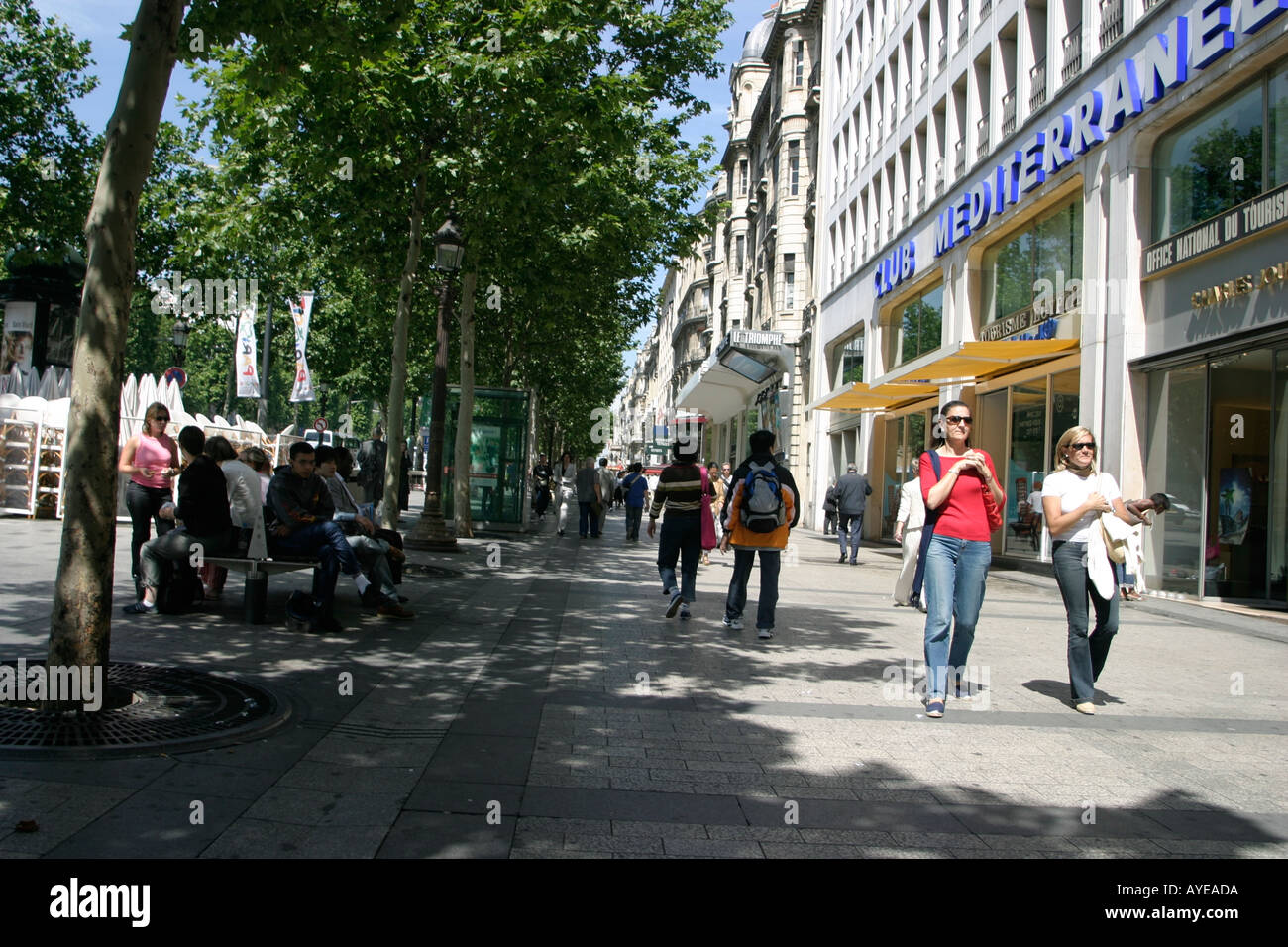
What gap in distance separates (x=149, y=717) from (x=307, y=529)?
334 cm

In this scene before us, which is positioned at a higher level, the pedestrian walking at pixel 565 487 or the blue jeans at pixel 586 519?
the pedestrian walking at pixel 565 487

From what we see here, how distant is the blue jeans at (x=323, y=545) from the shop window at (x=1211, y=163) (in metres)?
11.3

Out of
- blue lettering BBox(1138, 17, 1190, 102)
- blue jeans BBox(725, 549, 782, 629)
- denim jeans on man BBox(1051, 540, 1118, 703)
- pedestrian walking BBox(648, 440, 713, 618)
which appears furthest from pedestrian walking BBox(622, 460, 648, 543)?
denim jeans on man BBox(1051, 540, 1118, 703)

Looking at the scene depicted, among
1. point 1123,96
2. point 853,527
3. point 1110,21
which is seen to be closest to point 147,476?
point 853,527

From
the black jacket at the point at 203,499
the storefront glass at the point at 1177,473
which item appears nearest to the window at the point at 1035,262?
the storefront glass at the point at 1177,473

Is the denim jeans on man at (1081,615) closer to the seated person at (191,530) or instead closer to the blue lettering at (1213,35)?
the seated person at (191,530)

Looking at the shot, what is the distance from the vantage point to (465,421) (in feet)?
65.3

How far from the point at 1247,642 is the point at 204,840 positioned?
9.96 metres

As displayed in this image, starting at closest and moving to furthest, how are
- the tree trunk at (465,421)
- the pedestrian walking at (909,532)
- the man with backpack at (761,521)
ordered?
the man with backpack at (761,521) < the pedestrian walking at (909,532) < the tree trunk at (465,421)

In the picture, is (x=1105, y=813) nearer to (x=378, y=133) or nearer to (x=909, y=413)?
(x=378, y=133)

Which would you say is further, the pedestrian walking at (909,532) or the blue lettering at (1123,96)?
the blue lettering at (1123,96)

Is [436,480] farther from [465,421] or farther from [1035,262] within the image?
[1035,262]

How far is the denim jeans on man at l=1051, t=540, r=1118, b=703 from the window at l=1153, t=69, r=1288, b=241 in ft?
27.5

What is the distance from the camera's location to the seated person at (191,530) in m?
8.18
